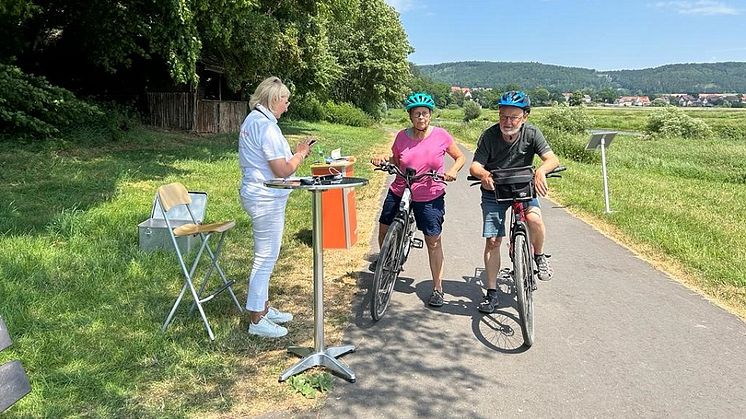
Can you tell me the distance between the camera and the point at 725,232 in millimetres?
8258

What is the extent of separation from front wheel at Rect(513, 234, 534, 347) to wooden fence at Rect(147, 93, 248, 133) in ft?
63.2

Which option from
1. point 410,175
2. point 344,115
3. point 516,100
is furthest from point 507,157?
point 344,115

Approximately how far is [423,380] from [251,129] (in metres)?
2.04

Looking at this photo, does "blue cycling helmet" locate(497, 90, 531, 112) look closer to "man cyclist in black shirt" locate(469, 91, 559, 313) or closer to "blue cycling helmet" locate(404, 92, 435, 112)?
"man cyclist in black shirt" locate(469, 91, 559, 313)

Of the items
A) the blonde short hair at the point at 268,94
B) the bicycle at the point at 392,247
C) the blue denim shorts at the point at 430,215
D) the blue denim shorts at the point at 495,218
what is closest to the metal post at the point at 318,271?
the blonde short hair at the point at 268,94

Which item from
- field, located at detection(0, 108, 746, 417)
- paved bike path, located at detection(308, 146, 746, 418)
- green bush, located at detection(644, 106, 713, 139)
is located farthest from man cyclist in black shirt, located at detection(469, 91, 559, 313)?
green bush, located at detection(644, 106, 713, 139)

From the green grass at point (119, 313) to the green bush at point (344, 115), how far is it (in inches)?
1363

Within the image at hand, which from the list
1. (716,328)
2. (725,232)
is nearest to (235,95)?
(725,232)

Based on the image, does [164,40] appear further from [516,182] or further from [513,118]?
[516,182]

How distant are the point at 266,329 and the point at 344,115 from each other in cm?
4114

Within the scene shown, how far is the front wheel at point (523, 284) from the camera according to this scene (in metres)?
4.30

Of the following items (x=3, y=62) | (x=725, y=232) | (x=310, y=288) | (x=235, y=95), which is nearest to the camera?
(x=310, y=288)

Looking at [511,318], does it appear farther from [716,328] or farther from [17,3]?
[17,3]

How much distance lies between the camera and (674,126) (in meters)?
46.8
